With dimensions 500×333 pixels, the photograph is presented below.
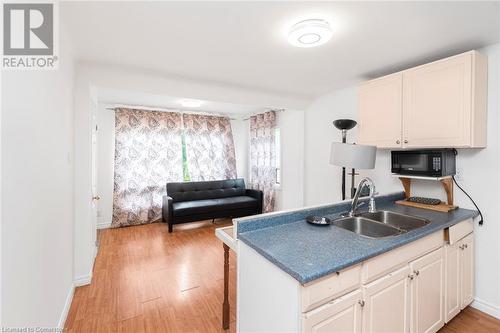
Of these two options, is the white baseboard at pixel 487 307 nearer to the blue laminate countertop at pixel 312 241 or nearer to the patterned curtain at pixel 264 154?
the blue laminate countertop at pixel 312 241

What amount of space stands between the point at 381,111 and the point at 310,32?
4.26 ft

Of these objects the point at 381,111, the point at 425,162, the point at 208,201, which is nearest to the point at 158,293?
the point at 208,201

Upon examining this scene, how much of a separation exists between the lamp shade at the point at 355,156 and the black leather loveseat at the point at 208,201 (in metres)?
3.23

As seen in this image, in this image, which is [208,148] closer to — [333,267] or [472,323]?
[333,267]

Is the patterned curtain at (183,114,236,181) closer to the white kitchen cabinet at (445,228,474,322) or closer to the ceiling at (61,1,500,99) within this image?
the ceiling at (61,1,500,99)

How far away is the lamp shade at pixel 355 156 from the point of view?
6.03 feet

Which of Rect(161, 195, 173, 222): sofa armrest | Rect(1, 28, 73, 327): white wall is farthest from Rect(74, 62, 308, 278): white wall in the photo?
Rect(161, 195, 173, 222): sofa armrest

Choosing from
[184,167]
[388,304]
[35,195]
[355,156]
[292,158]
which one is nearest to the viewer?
[35,195]

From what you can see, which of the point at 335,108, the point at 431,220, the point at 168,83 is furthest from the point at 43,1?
the point at 335,108

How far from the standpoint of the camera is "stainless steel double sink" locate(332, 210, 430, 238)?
1.95m

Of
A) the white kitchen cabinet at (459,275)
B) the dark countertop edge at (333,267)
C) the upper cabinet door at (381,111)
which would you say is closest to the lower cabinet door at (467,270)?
the white kitchen cabinet at (459,275)

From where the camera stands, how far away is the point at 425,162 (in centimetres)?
220

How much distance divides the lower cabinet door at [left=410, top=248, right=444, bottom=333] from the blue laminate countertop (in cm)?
23

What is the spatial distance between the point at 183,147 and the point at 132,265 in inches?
111
